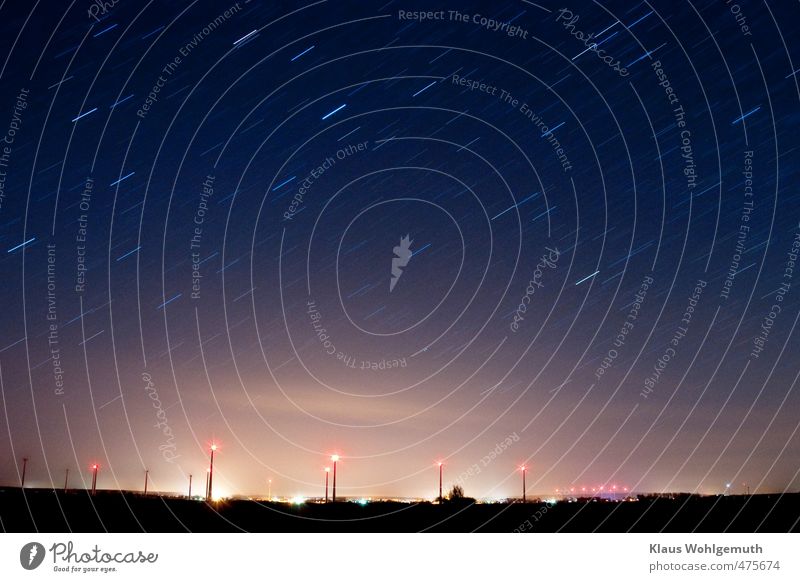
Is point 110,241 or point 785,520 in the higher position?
point 110,241

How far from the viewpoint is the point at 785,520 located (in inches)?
1307

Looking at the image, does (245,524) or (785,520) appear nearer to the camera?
(245,524)

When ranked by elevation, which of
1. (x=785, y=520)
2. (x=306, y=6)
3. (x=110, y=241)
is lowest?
(x=785, y=520)

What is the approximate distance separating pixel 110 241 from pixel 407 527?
15.8 meters

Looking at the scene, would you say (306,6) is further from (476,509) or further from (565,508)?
(565,508)
